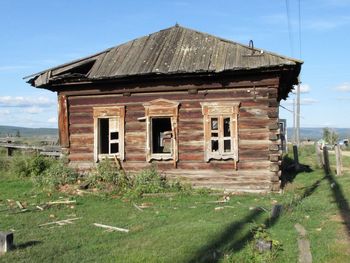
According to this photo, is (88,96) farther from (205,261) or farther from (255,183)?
(205,261)

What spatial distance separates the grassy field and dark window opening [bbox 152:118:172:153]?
6.70 meters

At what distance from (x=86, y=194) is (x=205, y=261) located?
796 centimetres

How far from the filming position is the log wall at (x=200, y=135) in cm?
1409

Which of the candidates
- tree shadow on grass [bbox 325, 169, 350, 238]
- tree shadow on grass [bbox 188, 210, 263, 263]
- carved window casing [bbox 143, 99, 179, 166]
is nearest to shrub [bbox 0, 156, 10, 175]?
carved window casing [bbox 143, 99, 179, 166]

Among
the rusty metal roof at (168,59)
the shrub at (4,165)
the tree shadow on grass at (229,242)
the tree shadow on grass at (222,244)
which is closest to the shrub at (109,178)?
the rusty metal roof at (168,59)

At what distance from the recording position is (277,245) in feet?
23.6

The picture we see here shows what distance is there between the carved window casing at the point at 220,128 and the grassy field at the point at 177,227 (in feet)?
4.57

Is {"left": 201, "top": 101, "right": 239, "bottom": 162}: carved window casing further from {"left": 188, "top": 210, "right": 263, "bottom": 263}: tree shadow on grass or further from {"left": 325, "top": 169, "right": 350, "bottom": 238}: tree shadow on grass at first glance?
{"left": 188, "top": 210, "right": 263, "bottom": 263}: tree shadow on grass

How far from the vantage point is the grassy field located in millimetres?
7109

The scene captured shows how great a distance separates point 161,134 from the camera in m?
22.2

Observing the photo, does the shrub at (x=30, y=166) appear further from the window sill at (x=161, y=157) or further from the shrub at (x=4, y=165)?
the window sill at (x=161, y=157)

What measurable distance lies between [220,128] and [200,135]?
2.31 feet

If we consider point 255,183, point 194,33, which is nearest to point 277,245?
point 255,183

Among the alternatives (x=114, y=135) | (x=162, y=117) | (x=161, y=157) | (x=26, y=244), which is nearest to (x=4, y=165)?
(x=114, y=135)
